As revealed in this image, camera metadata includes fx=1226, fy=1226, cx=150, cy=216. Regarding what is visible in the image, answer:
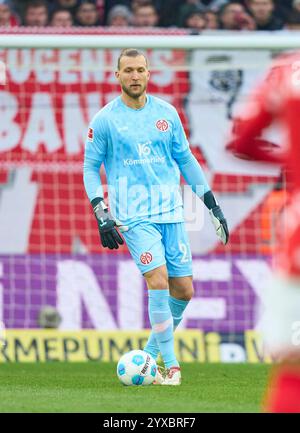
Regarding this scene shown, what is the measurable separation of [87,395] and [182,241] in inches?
63.0

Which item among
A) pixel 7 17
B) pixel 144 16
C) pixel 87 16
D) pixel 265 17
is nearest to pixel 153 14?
pixel 144 16

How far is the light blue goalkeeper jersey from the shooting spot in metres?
9.22

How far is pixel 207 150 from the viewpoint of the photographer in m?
13.8

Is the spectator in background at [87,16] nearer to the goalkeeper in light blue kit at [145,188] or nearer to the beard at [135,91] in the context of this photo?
the goalkeeper in light blue kit at [145,188]

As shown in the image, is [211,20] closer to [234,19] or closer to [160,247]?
Result: [234,19]

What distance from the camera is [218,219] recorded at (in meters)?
9.41

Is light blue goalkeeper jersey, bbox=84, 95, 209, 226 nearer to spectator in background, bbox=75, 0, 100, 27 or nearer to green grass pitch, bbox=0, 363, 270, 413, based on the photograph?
green grass pitch, bbox=0, 363, 270, 413

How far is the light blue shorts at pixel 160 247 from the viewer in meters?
9.06

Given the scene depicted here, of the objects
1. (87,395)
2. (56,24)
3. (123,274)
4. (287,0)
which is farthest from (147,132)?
(287,0)

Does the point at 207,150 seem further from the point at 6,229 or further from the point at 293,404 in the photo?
the point at 293,404

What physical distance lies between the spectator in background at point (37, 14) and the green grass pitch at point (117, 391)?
471 centimetres

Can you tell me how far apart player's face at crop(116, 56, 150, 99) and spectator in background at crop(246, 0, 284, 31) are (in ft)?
19.3

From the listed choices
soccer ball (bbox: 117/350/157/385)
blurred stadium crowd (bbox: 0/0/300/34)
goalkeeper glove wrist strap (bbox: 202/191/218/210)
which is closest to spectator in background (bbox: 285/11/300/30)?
blurred stadium crowd (bbox: 0/0/300/34)

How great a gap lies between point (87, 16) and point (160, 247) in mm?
5930
